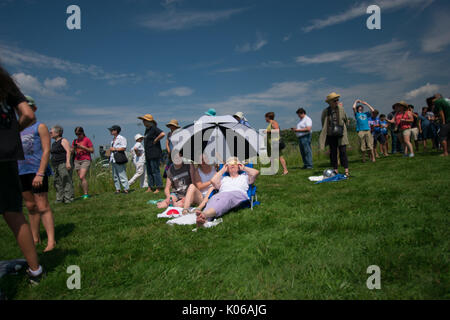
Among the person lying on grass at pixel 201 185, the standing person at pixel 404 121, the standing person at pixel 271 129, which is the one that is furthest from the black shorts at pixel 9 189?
the standing person at pixel 404 121

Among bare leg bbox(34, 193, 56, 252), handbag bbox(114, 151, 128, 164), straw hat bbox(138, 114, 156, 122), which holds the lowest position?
bare leg bbox(34, 193, 56, 252)

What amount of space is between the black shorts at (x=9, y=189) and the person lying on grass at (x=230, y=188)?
2365mm

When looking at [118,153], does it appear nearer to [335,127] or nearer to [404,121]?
[335,127]

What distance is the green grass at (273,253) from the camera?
215 cm

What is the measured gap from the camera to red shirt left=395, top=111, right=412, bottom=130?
9172 millimetres

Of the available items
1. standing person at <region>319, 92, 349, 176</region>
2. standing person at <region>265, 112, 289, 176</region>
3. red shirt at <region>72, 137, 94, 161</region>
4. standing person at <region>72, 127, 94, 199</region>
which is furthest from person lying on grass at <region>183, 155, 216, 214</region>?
red shirt at <region>72, 137, 94, 161</region>

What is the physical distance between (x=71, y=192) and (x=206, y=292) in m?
7.19

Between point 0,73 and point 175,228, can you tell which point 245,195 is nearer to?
point 175,228

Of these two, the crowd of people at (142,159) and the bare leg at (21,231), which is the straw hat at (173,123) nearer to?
the crowd of people at (142,159)

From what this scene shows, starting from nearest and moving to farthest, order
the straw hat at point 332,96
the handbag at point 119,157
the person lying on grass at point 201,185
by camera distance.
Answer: the person lying on grass at point 201,185 < the straw hat at point 332,96 < the handbag at point 119,157

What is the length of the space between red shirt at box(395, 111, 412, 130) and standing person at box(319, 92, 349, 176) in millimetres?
3589

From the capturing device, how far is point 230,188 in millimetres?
4543

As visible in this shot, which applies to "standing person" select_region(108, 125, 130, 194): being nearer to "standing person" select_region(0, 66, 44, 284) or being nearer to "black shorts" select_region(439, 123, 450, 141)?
"standing person" select_region(0, 66, 44, 284)

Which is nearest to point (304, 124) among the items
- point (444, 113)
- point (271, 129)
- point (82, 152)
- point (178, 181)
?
point (271, 129)
